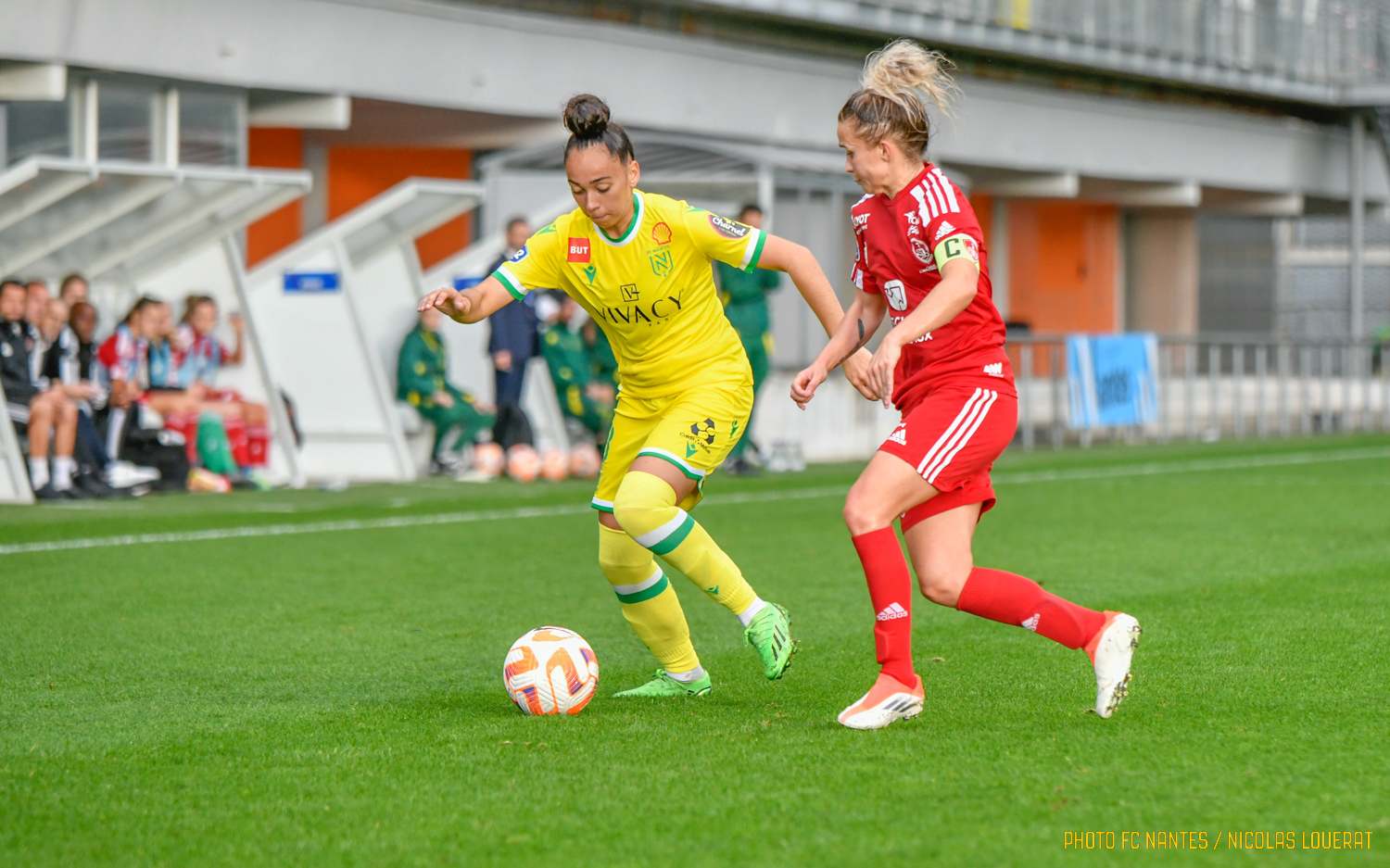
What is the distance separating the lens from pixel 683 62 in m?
20.2

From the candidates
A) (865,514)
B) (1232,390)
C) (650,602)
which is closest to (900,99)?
(865,514)

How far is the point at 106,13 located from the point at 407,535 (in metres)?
7.22

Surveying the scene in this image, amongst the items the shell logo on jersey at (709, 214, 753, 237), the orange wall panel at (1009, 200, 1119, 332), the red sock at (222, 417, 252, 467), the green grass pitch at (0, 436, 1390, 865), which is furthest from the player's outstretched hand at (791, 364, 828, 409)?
the orange wall panel at (1009, 200, 1119, 332)

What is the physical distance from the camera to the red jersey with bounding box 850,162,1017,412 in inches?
187

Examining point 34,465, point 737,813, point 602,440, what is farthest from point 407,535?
point 737,813

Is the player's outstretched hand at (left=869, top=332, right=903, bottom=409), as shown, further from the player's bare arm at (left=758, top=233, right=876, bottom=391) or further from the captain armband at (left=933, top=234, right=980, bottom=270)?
the player's bare arm at (left=758, top=233, right=876, bottom=391)

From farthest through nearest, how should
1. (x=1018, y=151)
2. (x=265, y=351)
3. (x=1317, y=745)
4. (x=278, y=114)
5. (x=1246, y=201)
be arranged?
(x=1246, y=201), (x=1018, y=151), (x=278, y=114), (x=265, y=351), (x=1317, y=745)

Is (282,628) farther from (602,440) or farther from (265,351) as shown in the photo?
(602,440)

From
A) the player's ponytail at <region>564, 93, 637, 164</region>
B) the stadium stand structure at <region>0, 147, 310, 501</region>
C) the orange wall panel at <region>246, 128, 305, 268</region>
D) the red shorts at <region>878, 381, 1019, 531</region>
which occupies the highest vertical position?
the orange wall panel at <region>246, 128, 305, 268</region>

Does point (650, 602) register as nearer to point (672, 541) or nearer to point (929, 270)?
point (672, 541)

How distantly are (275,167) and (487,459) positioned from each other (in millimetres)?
6061

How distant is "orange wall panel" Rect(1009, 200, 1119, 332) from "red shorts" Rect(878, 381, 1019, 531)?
25.3m

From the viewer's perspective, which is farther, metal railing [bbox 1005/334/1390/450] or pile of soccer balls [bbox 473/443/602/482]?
metal railing [bbox 1005/334/1390/450]

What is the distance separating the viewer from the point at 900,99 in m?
4.76
